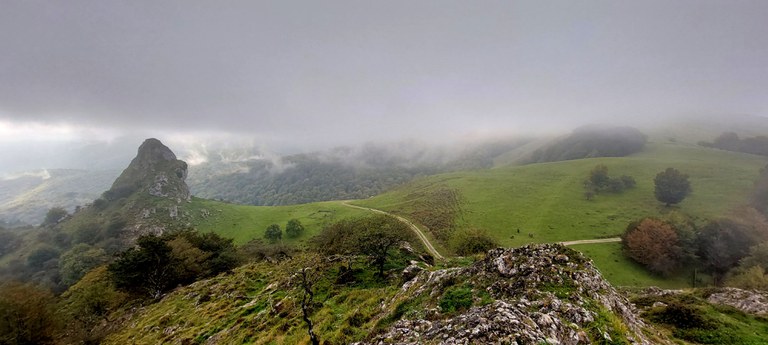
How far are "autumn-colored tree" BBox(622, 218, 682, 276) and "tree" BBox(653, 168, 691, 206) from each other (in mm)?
30629

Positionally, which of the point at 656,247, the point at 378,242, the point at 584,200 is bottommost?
the point at 656,247

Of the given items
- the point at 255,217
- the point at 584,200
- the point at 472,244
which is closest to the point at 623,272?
the point at 472,244

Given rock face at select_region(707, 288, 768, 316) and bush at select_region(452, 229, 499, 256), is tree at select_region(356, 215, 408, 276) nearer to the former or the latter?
bush at select_region(452, 229, 499, 256)


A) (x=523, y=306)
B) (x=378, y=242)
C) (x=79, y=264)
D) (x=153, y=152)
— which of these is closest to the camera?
(x=523, y=306)

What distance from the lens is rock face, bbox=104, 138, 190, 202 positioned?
144m

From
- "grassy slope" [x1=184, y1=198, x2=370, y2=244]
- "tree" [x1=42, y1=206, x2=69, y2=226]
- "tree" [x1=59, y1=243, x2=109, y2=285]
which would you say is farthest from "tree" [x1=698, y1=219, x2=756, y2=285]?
"tree" [x1=42, y1=206, x2=69, y2=226]

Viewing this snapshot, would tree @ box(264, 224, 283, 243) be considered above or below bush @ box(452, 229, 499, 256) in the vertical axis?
below

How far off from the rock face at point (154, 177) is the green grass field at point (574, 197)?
9784cm

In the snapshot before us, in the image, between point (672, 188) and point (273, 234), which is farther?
point (273, 234)

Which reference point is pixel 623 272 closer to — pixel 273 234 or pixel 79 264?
pixel 273 234

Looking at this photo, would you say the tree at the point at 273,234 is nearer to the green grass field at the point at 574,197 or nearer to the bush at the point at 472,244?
the green grass field at the point at 574,197

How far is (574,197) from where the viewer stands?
109250mm

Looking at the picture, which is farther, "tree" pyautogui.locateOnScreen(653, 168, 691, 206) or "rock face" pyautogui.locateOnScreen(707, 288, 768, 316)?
"tree" pyautogui.locateOnScreen(653, 168, 691, 206)

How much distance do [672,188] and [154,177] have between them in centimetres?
22006
